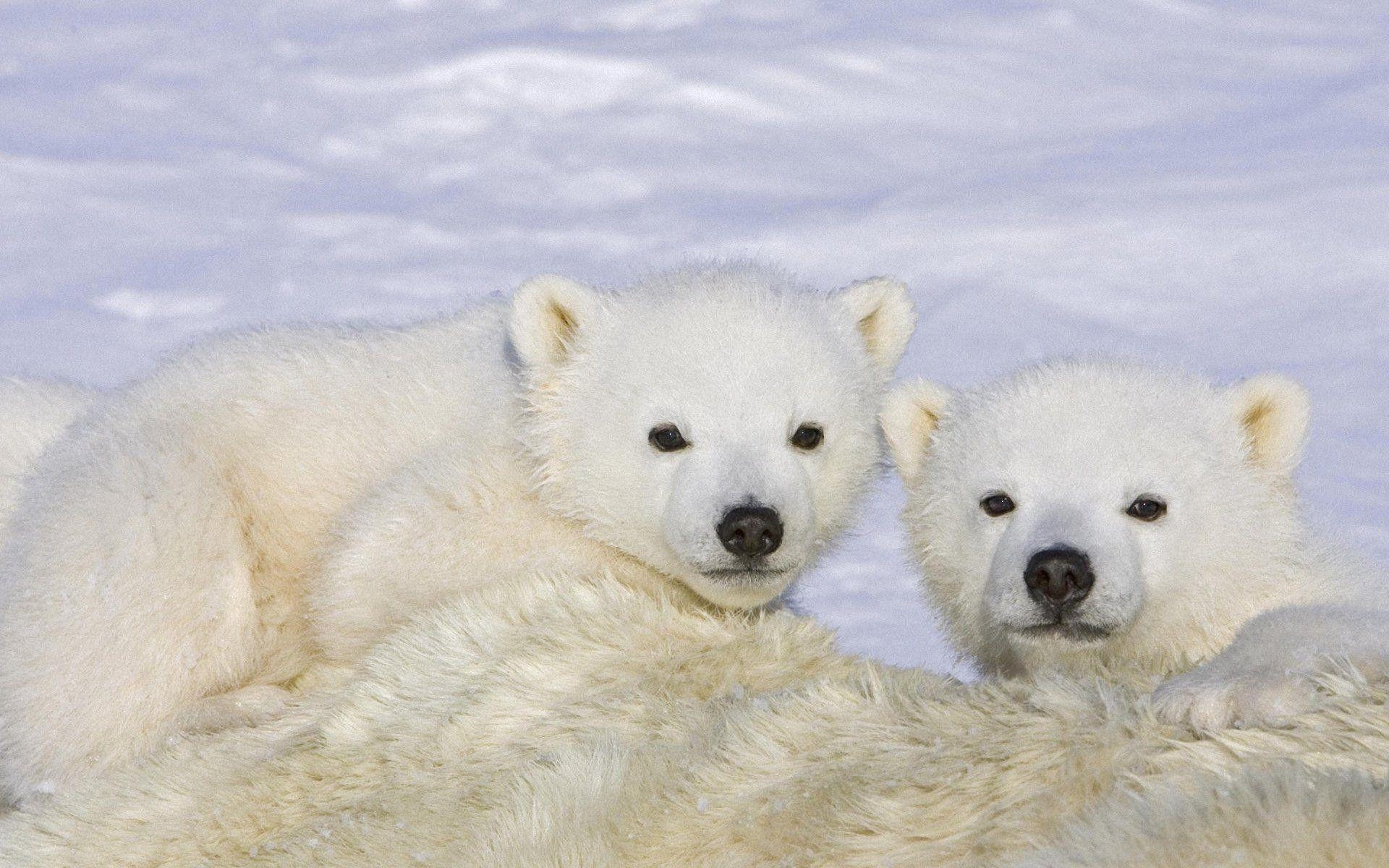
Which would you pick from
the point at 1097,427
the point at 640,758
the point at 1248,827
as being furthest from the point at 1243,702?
the point at 1097,427

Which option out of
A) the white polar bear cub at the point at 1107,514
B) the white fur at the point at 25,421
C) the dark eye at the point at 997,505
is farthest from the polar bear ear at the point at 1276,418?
the white fur at the point at 25,421

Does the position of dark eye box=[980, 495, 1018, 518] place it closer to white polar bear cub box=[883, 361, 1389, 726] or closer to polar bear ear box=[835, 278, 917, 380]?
white polar bear cub box=[883, 361, 1389, 726]

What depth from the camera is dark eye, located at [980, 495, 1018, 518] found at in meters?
5.07

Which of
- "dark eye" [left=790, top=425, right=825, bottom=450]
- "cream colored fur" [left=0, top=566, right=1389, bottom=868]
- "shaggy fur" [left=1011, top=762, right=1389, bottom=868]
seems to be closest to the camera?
"shaggy fur" [left=1011, top=762, right=1389, bottom=868]

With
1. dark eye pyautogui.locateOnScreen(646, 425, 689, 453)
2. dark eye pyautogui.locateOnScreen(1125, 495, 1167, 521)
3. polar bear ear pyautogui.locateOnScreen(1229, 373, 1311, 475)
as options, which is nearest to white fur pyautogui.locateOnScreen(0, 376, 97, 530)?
dark eye pyautogui.locateOnScreen(646, 425, 689, 453)

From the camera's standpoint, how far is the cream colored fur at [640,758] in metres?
2.46

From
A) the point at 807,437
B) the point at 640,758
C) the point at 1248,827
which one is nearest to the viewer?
the point at 1248,827

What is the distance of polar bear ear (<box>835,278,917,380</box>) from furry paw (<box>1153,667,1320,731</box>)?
3482 millimetres

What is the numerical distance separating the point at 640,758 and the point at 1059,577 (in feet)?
6.57

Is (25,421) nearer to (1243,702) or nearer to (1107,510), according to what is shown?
(1107,510)

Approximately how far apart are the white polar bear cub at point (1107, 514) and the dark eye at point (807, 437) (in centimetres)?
27

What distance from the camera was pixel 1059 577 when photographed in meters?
4.55

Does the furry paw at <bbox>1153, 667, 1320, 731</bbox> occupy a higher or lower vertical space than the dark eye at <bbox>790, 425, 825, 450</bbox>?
lower

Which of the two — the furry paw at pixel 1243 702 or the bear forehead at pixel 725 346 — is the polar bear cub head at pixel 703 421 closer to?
the bear forehead at pixel 725 346
